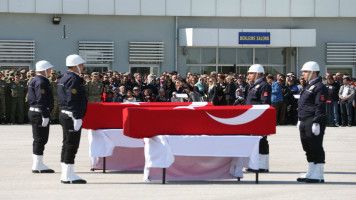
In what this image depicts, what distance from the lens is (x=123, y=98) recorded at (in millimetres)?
24609

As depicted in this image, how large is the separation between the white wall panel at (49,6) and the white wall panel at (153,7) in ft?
11.9

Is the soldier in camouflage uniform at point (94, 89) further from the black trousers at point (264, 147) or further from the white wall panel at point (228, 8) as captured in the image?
the black trousers at point (264, 147)

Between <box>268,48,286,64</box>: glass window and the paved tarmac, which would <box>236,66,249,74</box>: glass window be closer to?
<box>268,48,286,64</box>: glass window

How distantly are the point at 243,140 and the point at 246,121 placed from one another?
32 cm

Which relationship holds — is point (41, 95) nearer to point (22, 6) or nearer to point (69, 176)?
point (69, 176)

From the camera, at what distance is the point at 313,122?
41.5 feet

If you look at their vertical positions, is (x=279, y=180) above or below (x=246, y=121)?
below

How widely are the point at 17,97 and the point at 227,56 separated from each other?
12.5 metres

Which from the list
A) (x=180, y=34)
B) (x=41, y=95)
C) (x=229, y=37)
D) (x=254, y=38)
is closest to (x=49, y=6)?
(x=180, y=34)

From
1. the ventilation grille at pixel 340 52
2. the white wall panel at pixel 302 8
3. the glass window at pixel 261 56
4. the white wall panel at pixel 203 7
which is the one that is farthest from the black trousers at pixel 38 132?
the ventilation grille at pixel 340 52

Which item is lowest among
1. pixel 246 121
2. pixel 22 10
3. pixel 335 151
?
pixel 335 151

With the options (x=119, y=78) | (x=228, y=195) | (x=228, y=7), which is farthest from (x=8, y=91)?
(x=228, y=195)

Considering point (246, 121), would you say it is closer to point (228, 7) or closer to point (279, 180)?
point (279, 180)

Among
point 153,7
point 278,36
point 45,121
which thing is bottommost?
point 45,121
